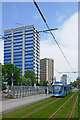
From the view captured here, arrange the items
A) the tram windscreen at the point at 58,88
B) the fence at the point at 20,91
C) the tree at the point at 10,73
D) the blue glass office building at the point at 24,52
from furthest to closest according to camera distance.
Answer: the blue glass office building at the point at 24,52 → the tree at the point at 10,73 → the tram windscreen at the point at 58,88 → the fence at the point at 20,91

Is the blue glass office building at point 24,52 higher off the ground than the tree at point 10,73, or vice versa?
the blue glass office building at point 24,52

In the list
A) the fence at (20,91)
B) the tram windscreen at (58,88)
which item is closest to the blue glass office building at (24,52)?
the fence at (20,91)

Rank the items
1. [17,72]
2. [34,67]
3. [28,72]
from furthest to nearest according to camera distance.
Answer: [34,67] → [28,72] → [17,72]

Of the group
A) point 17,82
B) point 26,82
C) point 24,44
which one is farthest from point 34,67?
point 17,82

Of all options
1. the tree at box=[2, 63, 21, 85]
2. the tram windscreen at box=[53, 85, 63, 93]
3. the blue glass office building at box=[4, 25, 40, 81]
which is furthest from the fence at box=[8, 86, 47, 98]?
the blue glass office building at box=[4, 25, 40, 81]

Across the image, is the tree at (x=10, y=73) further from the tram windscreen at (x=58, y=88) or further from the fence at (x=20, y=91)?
the tram windscreen at (x=58, y=88)

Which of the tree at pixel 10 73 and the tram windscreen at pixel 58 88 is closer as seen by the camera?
the tram windscreen at pixel 58 88

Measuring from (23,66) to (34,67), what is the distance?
7.55m

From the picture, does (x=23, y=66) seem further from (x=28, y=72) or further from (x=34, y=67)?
(x=28, y=72)

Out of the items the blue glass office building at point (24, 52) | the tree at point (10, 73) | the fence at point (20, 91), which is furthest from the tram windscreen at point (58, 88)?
the blue glass office building at point (24, 52)

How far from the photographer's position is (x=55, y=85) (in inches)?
1169

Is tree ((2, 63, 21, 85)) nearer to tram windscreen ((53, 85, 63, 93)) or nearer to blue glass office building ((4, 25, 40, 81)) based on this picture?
tram windscreen ((53, 85, 63, 93))

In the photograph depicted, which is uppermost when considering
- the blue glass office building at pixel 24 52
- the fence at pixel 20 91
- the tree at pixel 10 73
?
the blue glass office building at pixel 24 52

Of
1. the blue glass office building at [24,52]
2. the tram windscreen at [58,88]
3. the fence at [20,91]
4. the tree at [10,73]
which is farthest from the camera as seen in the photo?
the blue glass office building at [24,52]
